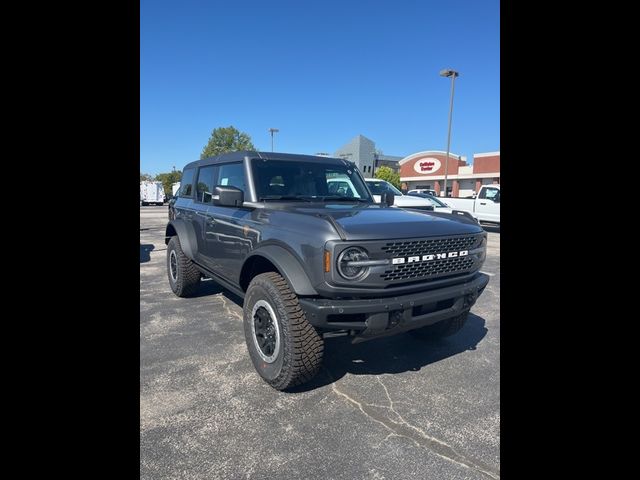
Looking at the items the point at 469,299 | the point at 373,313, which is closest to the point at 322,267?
the point at 373,313

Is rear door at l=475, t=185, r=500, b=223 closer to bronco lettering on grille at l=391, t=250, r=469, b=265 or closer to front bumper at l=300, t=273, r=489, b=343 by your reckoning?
bronco lettering on grille at l=391, t=250, r=469, b=265

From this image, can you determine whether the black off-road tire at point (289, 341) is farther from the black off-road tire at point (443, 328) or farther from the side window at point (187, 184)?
the side window at point (187, 184)

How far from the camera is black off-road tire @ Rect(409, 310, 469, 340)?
3621mm

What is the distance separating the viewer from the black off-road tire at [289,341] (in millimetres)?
2684

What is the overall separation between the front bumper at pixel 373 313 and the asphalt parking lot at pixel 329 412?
1.98 feet

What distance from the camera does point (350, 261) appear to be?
251cm

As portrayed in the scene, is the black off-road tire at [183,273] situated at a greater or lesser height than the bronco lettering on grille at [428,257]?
lesser

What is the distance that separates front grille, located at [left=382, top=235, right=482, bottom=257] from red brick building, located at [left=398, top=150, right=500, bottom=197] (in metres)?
39.4

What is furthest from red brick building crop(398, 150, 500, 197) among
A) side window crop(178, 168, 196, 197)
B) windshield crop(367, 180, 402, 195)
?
side window crop(178, 168, 196, 197)

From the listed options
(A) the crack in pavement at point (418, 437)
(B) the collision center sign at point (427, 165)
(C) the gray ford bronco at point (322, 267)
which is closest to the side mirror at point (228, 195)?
(C) the gray ford bronco at point (322, 267)
